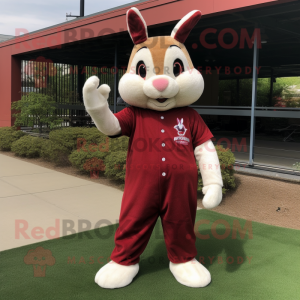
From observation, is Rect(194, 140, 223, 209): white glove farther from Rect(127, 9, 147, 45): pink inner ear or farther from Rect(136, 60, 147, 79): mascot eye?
Rect(127, 9, 147, 45): pink inner ear

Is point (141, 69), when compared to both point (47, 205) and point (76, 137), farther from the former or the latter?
point (76, 137)

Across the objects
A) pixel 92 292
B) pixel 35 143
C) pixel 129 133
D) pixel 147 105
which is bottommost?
pixel 92 292

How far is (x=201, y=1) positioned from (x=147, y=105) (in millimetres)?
4510

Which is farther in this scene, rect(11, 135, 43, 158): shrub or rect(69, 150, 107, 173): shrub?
rect(11, 135, 43, 158): shrub

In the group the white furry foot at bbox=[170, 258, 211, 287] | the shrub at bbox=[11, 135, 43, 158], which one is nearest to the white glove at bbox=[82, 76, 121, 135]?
the white furry foot at bbox=[170, 258, 211, 287]

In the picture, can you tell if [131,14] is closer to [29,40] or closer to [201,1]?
[201,1]

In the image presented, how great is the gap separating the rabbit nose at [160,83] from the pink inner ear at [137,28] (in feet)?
1.61

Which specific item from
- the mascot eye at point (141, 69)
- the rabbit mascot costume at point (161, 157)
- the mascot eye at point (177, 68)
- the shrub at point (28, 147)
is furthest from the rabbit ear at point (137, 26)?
the shrub at point (28, 147)

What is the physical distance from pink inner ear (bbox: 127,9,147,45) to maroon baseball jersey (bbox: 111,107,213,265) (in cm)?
61

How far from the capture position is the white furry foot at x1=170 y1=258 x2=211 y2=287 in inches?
114

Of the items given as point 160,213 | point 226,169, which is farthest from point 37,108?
point 160,213

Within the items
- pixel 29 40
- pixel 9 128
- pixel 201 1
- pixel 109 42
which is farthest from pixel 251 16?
pixel 9 128

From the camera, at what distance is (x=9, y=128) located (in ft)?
39.8

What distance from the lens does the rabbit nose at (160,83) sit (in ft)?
9.00
